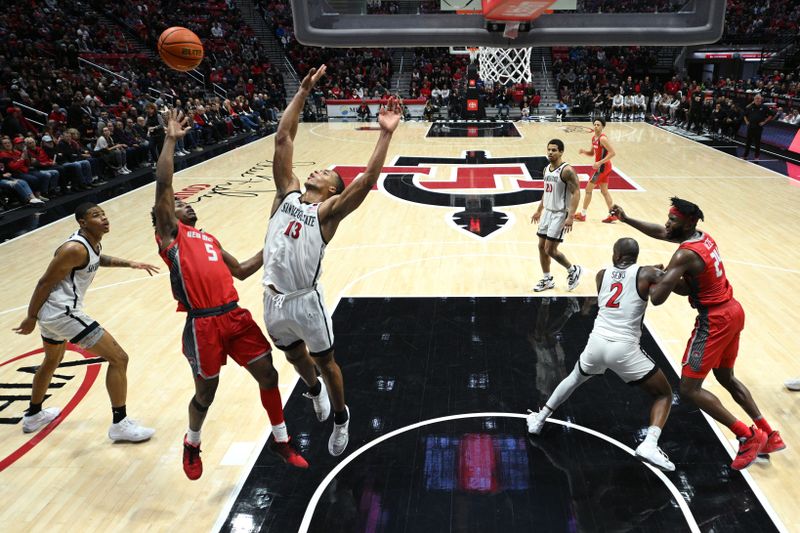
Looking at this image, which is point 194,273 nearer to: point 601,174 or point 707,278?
point 707,278

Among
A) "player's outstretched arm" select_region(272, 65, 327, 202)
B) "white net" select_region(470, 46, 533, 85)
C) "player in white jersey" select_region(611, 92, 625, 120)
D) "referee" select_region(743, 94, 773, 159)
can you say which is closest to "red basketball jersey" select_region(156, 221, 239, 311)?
"player's outstretched arm" select_region(272, 65, 327, 202)

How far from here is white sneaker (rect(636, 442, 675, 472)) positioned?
3.93m

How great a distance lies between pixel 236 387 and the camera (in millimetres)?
5285

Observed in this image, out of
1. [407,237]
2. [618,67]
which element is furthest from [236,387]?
[618,67]

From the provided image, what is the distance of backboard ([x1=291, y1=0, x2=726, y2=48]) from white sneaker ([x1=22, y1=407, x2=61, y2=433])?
3351 mm

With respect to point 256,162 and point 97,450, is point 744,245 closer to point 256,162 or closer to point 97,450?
point 97,450

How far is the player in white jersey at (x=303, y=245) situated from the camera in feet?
11.5

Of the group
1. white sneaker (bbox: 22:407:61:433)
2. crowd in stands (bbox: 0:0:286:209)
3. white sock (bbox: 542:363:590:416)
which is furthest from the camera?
crowd in stands (bbox: 0:0:286:209)

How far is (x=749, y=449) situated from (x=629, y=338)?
3.48ft

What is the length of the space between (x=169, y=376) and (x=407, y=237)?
15.2 ft

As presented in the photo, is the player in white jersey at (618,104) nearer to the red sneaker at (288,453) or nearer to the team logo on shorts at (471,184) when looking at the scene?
the team logo on shorts at (471,184)

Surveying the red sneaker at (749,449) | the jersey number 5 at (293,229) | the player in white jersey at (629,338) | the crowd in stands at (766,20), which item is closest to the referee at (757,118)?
the crowd in stands at (766,20)

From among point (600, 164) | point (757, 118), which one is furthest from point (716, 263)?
point (757, 118)

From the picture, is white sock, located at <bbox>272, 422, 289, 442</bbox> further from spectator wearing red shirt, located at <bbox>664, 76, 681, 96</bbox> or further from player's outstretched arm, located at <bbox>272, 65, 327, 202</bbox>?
spectator wearing red shirt, located at <bbox>664, 76, 681, 96</bbox>
